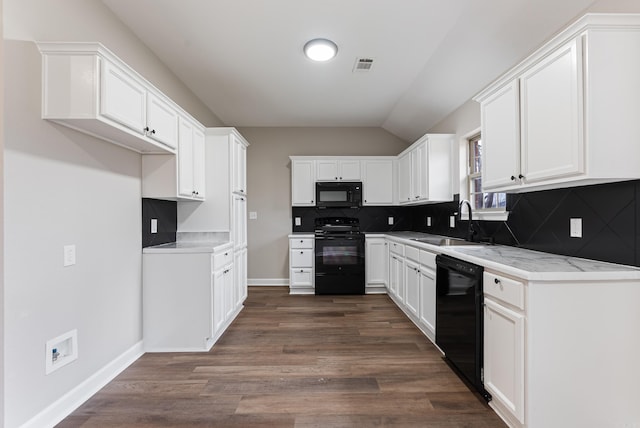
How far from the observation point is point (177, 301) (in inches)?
112

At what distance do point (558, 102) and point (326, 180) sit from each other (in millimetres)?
3539

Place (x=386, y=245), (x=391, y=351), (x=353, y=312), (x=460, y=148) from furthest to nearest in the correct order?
(x=386, y=245) → (x=353, y=312) → (x=460, y=148) → (x=391, y=351)

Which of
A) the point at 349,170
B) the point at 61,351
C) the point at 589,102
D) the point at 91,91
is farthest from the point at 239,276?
the point at 589,102

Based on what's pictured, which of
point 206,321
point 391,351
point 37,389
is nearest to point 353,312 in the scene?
point 391,351

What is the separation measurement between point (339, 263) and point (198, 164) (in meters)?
2.48

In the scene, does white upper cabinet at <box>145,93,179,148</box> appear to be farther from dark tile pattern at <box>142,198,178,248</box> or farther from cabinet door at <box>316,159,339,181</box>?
cabinet door at <box>316,159,339,181</box>

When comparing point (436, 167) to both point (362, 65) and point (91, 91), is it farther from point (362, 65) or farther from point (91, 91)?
point (91, 91)

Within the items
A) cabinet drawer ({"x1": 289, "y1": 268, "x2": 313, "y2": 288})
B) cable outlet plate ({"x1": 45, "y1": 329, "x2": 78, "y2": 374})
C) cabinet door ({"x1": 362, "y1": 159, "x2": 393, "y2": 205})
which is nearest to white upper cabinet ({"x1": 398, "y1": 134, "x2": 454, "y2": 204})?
cabinet door ({"x1": 362, "y1": 159, "x2": 393, "y2": 205})

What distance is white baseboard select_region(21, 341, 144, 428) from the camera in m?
1.80

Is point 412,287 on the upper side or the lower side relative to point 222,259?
lower

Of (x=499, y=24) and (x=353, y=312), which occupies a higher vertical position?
(x=499, y=24)

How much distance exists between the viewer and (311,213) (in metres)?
5.41

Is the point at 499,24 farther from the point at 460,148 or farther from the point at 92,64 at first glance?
the point at 92,64

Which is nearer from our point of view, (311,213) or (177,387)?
(177,387)
